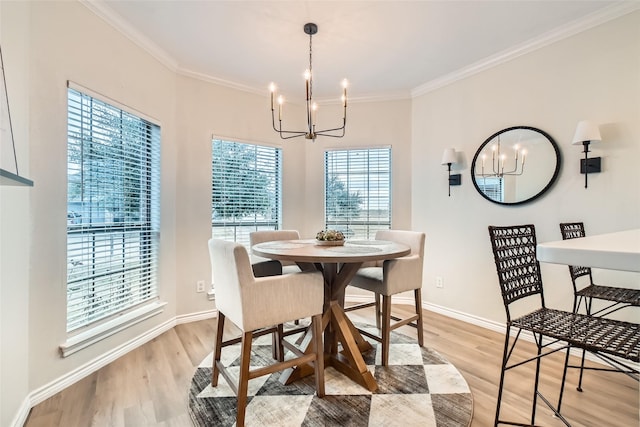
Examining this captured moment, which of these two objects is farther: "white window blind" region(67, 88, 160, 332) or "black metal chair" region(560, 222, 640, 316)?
"white window blind" region(67, 88, 160, 332)

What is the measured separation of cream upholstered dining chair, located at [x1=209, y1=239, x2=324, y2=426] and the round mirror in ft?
6.71

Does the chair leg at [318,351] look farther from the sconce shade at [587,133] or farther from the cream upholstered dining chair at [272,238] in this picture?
the sconce shade at [587,133]

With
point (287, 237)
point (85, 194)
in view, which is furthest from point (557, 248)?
point (85, 194)

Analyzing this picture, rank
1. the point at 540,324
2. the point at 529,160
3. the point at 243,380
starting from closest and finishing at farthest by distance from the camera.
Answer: the point at 540,324 < the point at 243,380 < the point at 529,160

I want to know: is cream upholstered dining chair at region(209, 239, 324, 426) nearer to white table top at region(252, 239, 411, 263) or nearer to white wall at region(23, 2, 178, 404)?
white table top at region(252, 239, 411, 263)

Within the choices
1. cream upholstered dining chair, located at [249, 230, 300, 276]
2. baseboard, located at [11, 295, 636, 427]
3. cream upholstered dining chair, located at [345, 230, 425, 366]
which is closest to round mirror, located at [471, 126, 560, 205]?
cream upholstered dining chair, located at [345, 230, 425, 366]

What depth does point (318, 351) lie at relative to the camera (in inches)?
72.1

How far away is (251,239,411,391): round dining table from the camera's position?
1847mm

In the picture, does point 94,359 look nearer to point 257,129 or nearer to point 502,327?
point 257,129

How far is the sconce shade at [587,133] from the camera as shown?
2.23 metres

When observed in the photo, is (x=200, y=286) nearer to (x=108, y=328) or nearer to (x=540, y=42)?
(x=108, y=328)

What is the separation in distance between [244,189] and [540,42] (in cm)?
304

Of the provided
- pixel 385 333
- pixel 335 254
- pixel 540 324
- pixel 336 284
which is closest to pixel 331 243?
pixel 336 284

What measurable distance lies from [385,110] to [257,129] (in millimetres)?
Result: 1531
